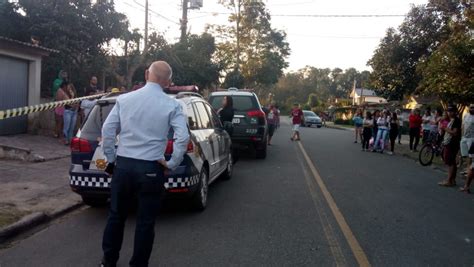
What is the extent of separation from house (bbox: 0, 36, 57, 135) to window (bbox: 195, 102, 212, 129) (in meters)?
6.62

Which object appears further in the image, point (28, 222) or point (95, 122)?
point (95, 122)

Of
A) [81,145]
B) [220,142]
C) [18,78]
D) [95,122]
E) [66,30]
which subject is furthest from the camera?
[66,30]

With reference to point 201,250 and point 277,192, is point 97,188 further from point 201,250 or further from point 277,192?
point 277,192

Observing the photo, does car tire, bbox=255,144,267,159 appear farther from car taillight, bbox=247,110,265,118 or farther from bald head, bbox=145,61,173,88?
bald head, bbox=145,61,173,88

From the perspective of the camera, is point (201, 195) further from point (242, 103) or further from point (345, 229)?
point (242, 103)

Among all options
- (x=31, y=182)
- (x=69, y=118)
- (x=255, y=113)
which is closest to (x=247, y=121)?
(x=255, y=113)

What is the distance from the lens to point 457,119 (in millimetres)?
10180

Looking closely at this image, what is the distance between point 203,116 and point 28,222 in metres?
3.10

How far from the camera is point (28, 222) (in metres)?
5.76

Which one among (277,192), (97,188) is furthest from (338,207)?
(97,188)

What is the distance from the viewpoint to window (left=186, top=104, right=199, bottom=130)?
6655mm

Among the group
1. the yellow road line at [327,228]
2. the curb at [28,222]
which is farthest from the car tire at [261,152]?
the curb at [28,222]

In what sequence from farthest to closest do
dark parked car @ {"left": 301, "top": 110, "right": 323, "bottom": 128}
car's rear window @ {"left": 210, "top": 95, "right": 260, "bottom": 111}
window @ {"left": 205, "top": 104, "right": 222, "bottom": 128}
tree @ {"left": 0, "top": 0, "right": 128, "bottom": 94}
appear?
1. dark parked car @ {"left": 301, "top": 110, "right": 323, "bottom": 128}
2. tree @ {"left": 0, "top": 0, "right": 128, "bottom": 94}
3. car's rear window @ {"left": 210, "top": 95, "right": 260, "bottom": 111}
4. window @ {"left": 205, "top": 104, "right": 222, "bottom": 128}

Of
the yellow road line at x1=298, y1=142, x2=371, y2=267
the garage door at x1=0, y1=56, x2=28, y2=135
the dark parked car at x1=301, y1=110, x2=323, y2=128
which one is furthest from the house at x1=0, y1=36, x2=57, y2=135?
the dark parked car at x1=301, y1=110, x2=323, y2=128
